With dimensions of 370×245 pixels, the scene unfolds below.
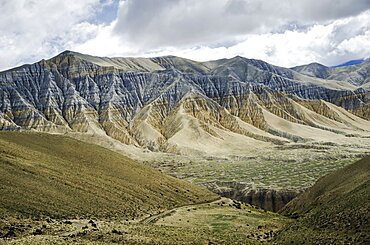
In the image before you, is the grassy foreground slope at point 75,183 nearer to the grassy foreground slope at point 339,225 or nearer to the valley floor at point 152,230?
the valley floor at point 152,230

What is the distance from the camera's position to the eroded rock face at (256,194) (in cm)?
9500

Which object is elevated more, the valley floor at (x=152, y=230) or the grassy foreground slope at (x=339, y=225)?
the grassy foreground slope at (x=339, y=225)

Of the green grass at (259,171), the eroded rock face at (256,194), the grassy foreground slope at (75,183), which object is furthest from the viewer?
the green grass at (259,171)

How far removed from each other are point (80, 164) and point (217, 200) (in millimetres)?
22869

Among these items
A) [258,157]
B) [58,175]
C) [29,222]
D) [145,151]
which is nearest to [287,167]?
[258,157]

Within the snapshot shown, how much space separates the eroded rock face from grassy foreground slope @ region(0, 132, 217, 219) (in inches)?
747

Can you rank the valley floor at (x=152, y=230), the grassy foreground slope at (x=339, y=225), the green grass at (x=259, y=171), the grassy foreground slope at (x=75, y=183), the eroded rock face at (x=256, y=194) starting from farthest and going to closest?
the green grass at (x=259, y=171) → the eroded rock face at (x=256, y=194) → the grassy foreground slope at (x=75, y=183) → the valley floor at (x=152, y=230) → the grassy foreground slope at (x=339, y=225)

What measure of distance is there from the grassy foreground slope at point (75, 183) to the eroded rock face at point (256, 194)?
19.0m

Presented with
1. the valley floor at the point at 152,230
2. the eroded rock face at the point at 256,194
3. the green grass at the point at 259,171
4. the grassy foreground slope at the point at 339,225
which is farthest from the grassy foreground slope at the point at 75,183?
the green grass at the point at 259,171

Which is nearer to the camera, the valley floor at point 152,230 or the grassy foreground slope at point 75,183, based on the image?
the valley floor at point 152,230

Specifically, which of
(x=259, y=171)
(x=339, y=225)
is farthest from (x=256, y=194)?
(x=339, y=225)

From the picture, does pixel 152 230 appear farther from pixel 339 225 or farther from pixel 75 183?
pixel 75 183

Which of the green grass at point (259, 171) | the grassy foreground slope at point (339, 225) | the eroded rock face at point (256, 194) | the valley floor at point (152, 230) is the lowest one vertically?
the eroded rock face at point (256, 194)

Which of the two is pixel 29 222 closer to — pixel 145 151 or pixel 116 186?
pixel 116 186
